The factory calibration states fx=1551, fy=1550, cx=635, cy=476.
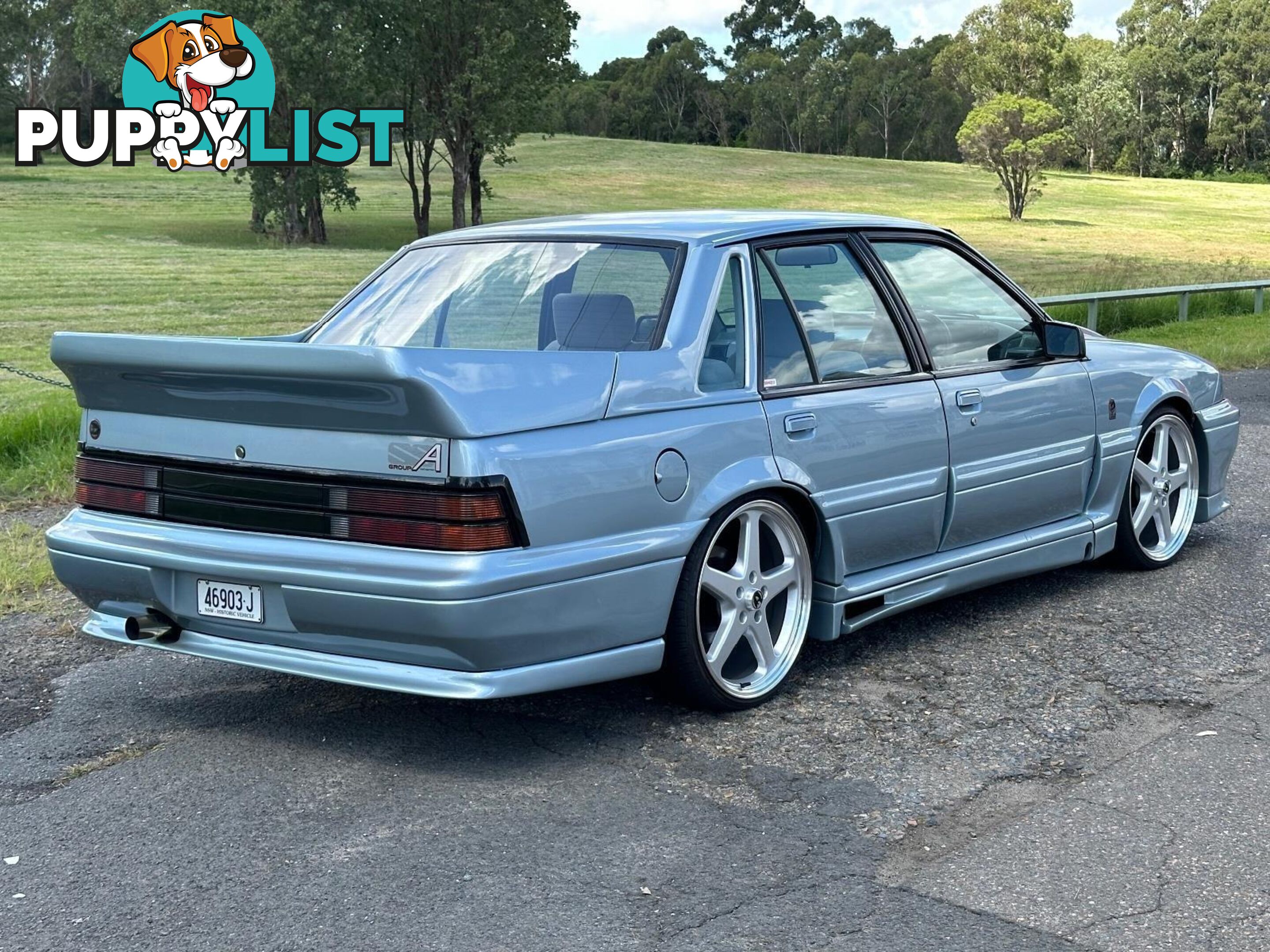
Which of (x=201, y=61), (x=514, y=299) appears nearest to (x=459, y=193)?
(x=201, y=61)

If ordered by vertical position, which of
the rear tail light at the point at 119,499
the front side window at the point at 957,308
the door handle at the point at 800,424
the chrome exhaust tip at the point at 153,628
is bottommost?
the chrome exhaust tip at the point at 153,628

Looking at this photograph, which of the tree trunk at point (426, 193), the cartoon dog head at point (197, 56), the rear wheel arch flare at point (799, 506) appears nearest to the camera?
the rear wheel arch flare at point (799, 506)

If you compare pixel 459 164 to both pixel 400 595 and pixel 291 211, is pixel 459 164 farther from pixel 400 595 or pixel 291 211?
pixel 400 595

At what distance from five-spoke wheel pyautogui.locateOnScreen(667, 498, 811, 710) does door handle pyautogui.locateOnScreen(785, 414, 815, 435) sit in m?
0.24

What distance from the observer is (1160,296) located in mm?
18812

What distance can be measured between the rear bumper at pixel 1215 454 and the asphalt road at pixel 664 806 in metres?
1.33

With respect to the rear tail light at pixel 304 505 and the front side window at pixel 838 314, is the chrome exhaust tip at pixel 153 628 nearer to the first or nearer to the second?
the rear tail light at pixel 304 505

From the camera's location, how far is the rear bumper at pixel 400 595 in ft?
13.3

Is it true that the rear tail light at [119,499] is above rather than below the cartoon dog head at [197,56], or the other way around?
below

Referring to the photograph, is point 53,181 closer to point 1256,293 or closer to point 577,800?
point 1256,293

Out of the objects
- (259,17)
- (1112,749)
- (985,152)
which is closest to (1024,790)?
(1112,749)

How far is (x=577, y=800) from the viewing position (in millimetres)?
4078

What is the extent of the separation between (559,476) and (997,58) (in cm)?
9164

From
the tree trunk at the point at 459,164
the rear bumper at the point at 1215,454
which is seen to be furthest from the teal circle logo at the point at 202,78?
the rear bumper at the point at 1215,454
